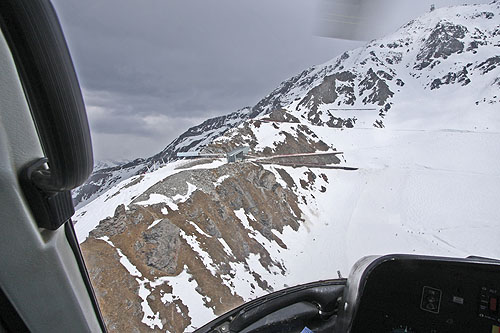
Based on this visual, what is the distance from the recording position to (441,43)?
4213 inches

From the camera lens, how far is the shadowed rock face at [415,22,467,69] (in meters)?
104

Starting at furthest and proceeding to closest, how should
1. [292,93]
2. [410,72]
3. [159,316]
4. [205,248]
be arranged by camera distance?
[292,93], [410,72], [205,248], [159,316]

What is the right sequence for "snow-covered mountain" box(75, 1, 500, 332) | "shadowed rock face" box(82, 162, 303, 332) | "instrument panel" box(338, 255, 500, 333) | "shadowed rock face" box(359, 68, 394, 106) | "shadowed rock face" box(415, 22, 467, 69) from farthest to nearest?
1. "shadowed rock face" box(415, 22, 467, 69)
2. "shadowed rock face" box(359, 68, 394, 106)
3. "snow-covered mountain" box(75, 1, 500, 332)
4. "shadowed rock face" box(82, 162, 303, 332)
5. "instrument panel" box(338, 255, 500, 333)

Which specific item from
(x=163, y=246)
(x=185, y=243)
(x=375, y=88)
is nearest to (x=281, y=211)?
(x=185, y=243)

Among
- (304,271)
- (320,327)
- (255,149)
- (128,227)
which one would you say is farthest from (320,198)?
(320,327)

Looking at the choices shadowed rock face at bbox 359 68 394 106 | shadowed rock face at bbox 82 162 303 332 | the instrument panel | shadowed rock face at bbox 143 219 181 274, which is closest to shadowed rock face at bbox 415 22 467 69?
shadowed rock face at bbox 359 68 394 106

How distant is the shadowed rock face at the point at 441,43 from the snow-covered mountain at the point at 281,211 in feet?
141

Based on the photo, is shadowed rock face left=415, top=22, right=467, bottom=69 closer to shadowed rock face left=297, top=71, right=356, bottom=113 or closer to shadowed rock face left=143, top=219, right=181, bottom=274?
shadowed rock face left=297, top=71, right=356, bottom=113

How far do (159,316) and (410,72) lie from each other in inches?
4600

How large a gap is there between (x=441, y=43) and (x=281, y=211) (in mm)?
117291

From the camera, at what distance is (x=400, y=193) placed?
31828 millimetres

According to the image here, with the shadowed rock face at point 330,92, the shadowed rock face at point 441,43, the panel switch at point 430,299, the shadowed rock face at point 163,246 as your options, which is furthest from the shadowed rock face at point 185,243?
the shadowed rock face at point 441,43

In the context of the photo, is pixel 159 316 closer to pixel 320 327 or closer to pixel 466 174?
pixel 320 327

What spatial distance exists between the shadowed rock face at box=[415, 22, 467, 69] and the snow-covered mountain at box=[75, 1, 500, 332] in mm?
42910
